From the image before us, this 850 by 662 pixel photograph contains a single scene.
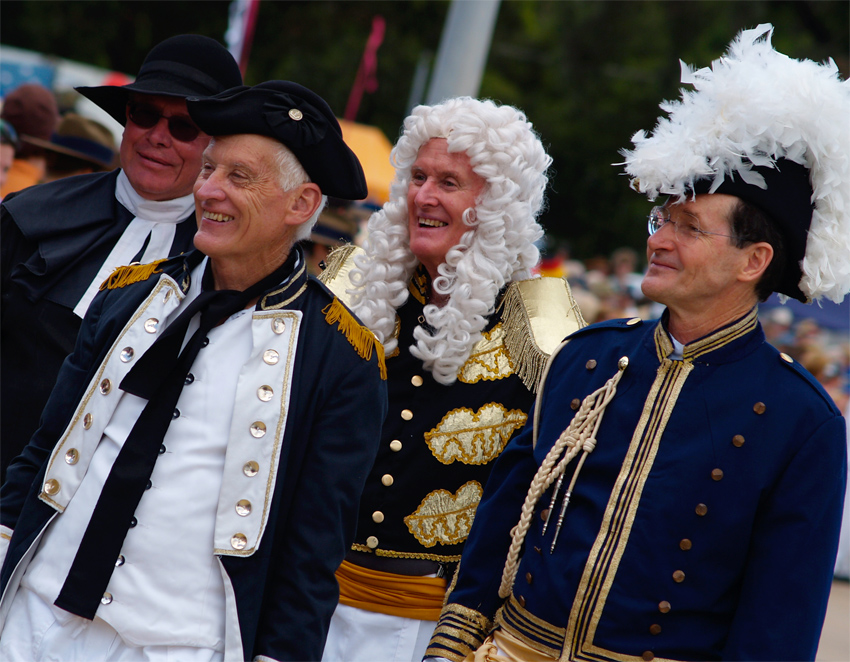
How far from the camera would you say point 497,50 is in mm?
31422

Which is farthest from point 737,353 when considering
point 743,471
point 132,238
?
point 132,238

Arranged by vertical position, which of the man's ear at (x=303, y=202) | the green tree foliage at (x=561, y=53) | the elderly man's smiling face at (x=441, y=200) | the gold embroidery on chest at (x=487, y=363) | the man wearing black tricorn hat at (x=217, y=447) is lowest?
the man wearing black tricorn hat at (x=217, y=447)

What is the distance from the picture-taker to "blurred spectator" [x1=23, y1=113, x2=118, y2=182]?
16.1 ft

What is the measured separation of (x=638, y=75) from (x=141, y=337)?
94.6 ft

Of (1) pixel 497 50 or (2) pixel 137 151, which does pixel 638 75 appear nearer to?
(1) pixel 497 50

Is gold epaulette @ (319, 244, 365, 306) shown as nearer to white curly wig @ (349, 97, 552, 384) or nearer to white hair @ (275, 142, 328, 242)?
white curly wig @ (349, 97, 552, 384)

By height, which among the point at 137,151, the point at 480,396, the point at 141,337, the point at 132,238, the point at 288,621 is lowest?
the point at 288,621

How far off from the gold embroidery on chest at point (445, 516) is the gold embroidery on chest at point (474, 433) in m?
0.10

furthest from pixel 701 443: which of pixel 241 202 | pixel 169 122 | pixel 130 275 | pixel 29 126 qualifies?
pixel 29 126

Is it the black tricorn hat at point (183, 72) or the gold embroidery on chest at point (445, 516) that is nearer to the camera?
the gold embroidery on chest at point (445, 516)

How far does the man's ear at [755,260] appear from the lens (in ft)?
8.26

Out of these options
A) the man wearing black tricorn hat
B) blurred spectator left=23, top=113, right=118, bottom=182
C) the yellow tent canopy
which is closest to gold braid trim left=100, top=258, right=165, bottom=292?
the man wearing black tricorn hat

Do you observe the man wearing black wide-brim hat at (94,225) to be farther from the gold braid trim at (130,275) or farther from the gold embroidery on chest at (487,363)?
the gold embroidery on chest at (487,363)

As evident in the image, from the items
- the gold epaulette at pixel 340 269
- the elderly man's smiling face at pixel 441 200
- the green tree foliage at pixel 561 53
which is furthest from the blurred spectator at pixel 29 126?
the green tree foliage at pixel 561 53
